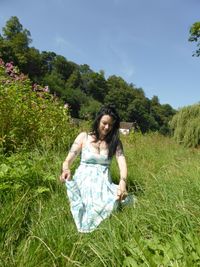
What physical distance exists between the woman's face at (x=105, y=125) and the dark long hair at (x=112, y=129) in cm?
3

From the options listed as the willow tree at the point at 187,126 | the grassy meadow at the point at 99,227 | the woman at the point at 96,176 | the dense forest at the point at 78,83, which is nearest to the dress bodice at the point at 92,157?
the woman at the point at 96,176

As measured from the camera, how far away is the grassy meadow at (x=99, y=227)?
280 centimetres

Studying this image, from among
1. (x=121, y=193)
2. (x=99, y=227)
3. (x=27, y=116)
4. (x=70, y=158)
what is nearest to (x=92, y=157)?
(x=70, y=158)

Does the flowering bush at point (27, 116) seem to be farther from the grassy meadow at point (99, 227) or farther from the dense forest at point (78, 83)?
the dense forest at point (78, 83)

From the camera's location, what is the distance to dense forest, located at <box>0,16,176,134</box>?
4738cm

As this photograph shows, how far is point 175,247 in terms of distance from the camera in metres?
2.75

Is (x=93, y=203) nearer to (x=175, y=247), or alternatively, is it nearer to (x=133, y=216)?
(x=133, y=216)

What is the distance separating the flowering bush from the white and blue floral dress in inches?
53.9

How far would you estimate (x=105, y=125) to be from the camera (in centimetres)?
446

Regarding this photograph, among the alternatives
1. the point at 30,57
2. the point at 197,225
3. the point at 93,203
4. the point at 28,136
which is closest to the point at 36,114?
the point at 28,136

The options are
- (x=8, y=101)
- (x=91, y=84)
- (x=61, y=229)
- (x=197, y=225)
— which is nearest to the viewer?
(x=197, y=225)

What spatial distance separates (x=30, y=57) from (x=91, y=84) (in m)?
21.4

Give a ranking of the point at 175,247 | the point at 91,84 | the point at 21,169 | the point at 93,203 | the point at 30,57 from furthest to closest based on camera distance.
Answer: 1. the point at 91,84
2. the point at 30,57
3. the point at 21,169
4. the point at 93,203
5. the point at 175,247

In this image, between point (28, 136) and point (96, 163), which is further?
point (28, 136)
